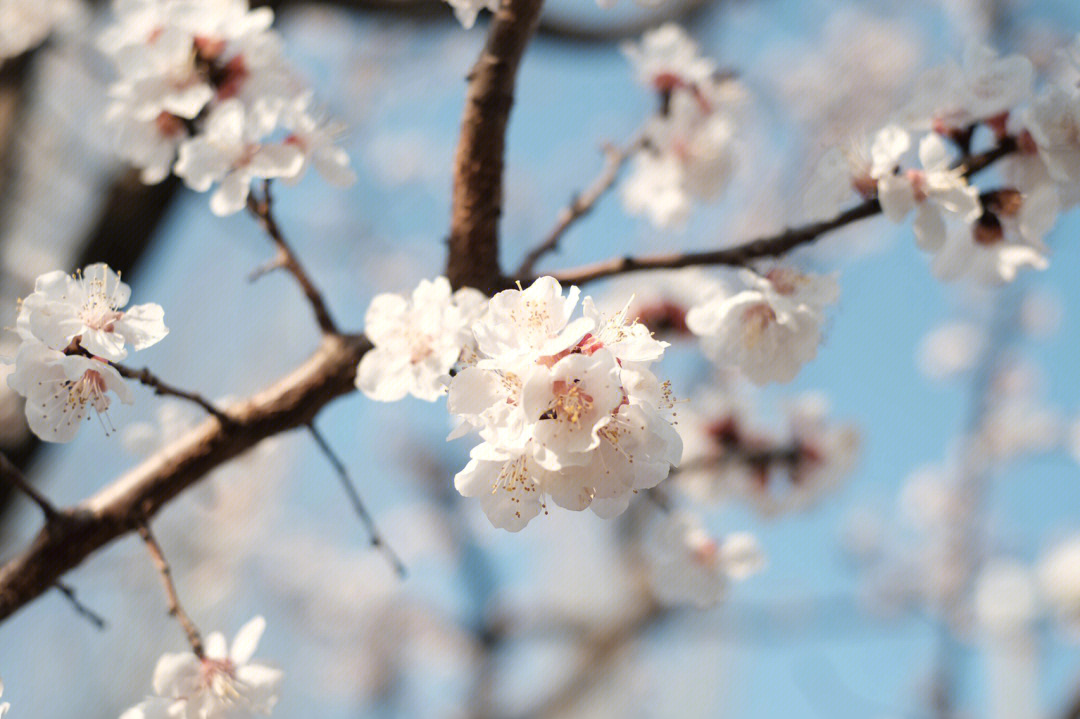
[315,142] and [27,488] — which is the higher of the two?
[315,142]

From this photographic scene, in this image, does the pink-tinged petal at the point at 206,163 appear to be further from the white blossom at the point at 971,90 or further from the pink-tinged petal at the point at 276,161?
the white blossom at the point at 971,90

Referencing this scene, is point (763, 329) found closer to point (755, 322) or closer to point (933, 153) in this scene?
point (755, 322)

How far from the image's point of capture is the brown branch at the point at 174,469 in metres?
0.87

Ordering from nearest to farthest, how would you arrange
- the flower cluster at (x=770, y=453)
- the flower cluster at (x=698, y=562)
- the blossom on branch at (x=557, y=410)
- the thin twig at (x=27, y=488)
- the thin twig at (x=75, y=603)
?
the blossom on branch at (x=557, y=410)
the thin twig at (x=27, y=488)
the thin twig at (x=75, y=603)
the flower cluster at (x=698, y=562)
the flower cluster at (x=770, y=453)

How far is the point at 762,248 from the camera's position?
97 centimetres

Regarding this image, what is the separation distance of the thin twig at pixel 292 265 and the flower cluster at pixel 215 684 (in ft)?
1.23

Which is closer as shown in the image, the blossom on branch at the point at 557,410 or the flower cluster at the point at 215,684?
the blossom on branch at the point at 557,410

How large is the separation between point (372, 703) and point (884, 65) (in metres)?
5.38

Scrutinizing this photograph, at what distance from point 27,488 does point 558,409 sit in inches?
21.7

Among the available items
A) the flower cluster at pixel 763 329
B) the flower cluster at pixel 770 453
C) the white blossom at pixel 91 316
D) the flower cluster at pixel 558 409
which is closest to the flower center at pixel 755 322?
the flower cluster at pixel 763 329

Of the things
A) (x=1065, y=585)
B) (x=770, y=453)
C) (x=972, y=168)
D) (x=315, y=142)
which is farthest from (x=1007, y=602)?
(x=315, y=142)

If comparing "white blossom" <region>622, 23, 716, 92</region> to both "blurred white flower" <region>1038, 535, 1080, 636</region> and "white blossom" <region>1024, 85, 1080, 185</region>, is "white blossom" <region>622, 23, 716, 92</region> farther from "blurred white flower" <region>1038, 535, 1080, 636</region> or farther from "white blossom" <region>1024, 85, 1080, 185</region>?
"blurred white flower" <region>1038, 535, 1080, 636</region>

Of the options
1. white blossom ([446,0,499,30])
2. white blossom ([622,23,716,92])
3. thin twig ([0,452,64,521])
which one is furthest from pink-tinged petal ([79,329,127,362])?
white blossom ([622,23,716,92])

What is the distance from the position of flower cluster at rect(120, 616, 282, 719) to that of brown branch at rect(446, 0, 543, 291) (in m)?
0.52
